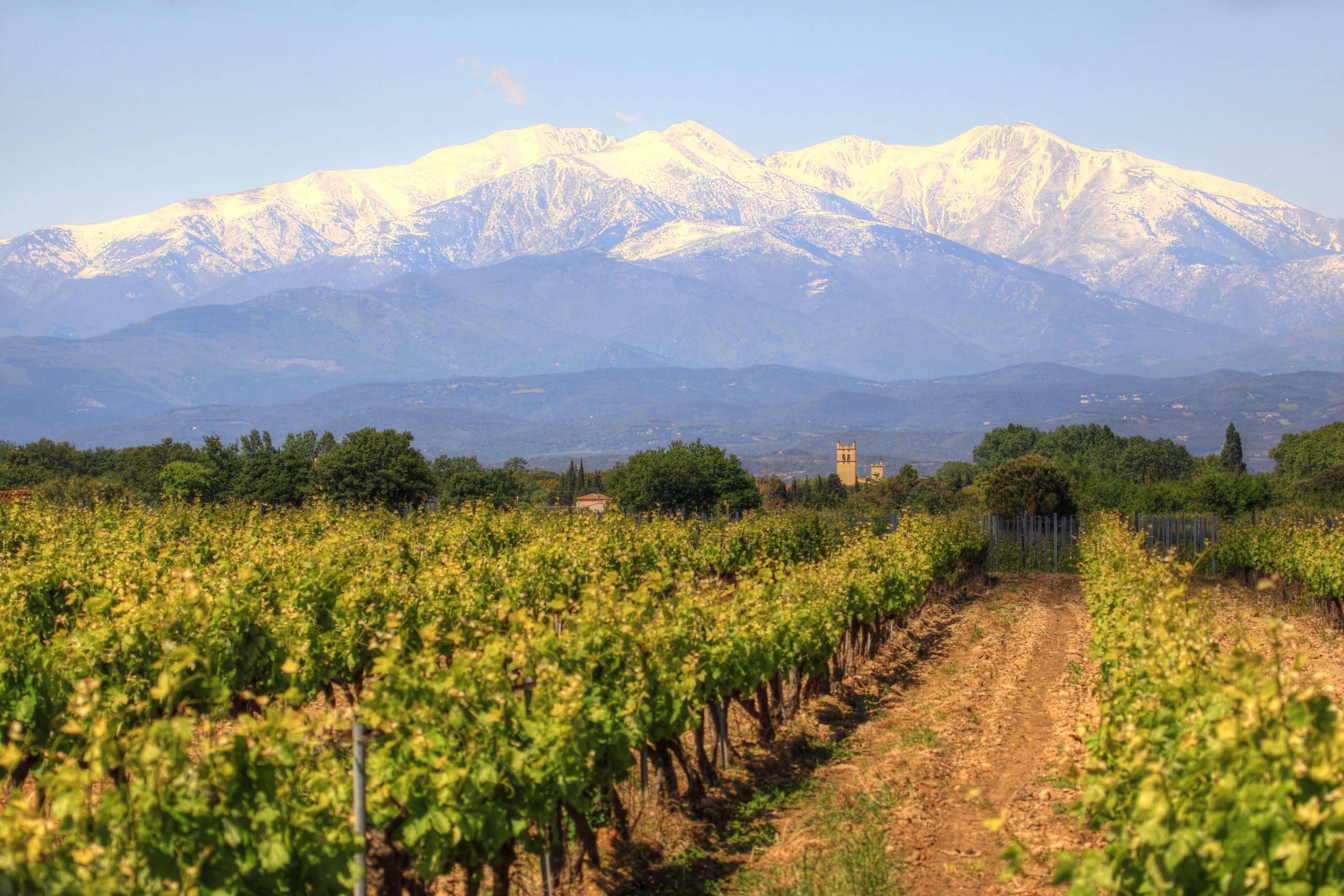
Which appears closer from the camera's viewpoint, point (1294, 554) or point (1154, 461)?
point (1294, 554)

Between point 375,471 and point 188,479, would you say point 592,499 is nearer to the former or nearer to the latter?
point 188,479

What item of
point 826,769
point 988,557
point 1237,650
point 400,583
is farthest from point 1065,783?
point 988,557

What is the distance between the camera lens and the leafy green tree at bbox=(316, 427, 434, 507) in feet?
197

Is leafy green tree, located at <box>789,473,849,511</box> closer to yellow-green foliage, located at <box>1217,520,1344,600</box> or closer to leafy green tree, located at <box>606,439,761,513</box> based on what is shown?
leafy green tree, located at <box>606,439,761,513</box>

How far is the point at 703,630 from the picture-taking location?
1215cm

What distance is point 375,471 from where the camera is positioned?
2398 inches

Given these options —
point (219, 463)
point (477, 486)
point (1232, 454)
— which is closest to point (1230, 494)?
point (477, 486)

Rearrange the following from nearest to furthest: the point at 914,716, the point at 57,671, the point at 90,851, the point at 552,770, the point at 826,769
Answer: the point at 90,851
the point at 552,770
the point at 57,671
the point at 826,769
the point at 914,716

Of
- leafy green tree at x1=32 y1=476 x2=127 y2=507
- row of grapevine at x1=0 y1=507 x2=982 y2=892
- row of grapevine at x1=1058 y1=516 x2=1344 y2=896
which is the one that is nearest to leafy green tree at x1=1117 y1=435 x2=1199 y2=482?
leafy green tree at x1=32 y1=476 x2=127 y2=507

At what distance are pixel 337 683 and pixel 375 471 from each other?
157 ft

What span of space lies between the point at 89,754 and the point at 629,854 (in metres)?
5.57

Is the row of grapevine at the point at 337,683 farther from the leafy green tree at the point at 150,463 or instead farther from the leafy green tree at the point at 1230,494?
the leafy green tree at the point at 150,463

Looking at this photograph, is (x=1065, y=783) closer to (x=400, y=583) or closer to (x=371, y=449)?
(x=400, y=583)

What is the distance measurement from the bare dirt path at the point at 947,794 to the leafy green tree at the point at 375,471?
1698 inches
